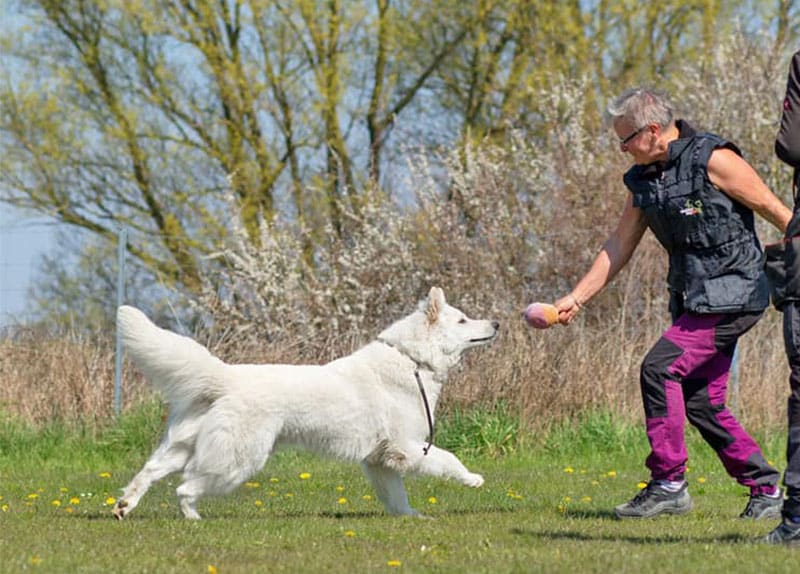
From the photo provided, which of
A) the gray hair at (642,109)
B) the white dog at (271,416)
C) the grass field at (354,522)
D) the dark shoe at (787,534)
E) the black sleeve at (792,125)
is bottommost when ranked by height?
the grass field at (354,522)

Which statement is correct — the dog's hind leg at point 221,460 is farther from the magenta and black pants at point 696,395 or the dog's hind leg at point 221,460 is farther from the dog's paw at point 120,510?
the magenta and black pants at point 696,395

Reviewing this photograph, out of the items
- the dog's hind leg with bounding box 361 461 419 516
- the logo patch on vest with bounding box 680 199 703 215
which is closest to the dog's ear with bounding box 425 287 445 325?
the dog's hind leg with bounding box 361 461 419 516

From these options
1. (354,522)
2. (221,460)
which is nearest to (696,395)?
(354,522)

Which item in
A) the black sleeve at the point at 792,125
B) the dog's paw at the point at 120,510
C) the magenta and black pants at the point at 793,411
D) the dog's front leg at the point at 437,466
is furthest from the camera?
the dog's front leg at the point at 437,466

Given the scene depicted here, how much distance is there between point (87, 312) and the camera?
16.6 meters

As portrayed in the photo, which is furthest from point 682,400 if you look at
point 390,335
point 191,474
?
point 191,474

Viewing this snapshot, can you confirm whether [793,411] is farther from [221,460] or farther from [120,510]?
[120,510]

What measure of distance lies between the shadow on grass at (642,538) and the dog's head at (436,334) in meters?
1.66

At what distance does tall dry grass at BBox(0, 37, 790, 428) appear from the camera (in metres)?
11.2

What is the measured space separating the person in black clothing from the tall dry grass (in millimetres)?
6022

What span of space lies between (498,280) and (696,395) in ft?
26.9

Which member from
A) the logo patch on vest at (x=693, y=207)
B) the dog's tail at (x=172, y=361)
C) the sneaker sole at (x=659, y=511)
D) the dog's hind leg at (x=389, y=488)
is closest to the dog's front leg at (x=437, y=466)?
the dog's hind leg at (x=389, y=488)

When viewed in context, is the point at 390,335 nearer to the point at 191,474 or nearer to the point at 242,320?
the point at 191,474

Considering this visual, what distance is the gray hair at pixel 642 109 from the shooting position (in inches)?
241
